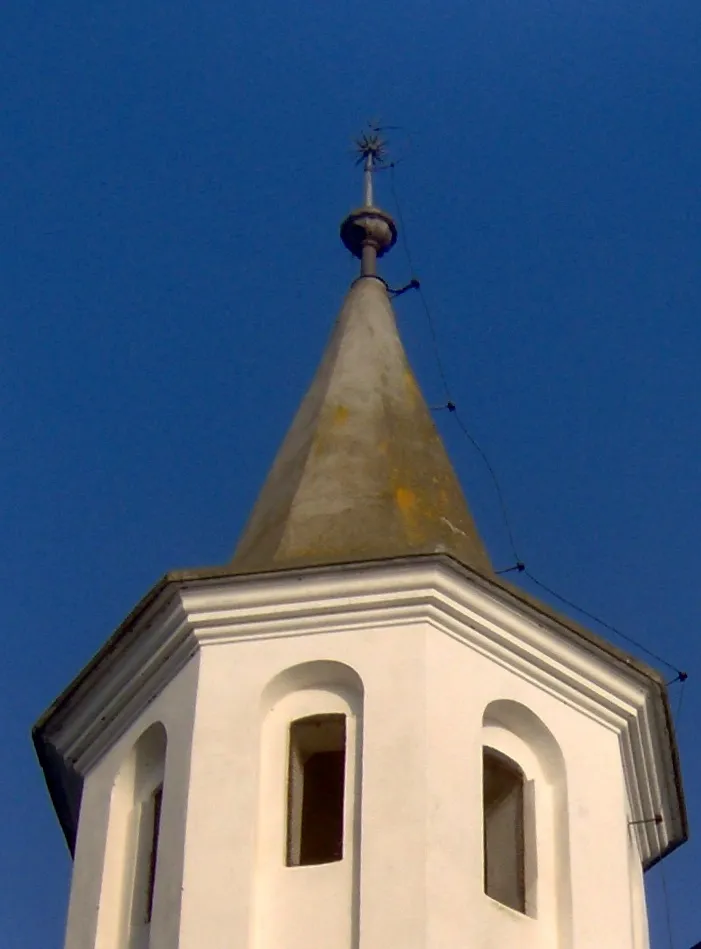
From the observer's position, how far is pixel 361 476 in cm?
1855

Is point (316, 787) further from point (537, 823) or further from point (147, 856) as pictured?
point (537, 823)

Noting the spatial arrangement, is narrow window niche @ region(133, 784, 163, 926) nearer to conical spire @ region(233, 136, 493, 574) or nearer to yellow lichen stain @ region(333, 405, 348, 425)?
conical spire @ region(233, 136, 493, 574)

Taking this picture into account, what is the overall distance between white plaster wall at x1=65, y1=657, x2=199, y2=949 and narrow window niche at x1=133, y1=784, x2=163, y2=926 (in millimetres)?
160

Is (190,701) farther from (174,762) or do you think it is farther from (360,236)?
(360,236)

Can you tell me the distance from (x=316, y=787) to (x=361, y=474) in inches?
118

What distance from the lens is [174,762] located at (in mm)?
16328

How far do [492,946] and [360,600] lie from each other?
2.83 metres

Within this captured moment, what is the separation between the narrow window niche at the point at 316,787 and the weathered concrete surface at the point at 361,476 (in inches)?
50.7

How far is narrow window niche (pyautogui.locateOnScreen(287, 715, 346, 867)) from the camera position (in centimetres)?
1619

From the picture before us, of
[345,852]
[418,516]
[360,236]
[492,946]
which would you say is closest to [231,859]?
[345,852]

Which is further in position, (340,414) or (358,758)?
(340,414)

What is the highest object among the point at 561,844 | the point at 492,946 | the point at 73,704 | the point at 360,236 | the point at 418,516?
the point at 360,236

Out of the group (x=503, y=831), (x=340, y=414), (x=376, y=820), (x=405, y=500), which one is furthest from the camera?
(x=340, y=414)

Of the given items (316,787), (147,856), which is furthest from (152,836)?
(316,787)
